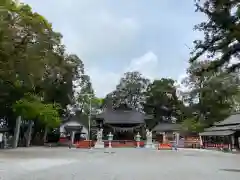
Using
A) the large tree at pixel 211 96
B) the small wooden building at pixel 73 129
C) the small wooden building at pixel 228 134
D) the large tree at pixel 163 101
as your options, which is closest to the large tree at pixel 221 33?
the small wooden building at pixel 228 134

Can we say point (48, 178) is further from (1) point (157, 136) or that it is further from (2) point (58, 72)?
(1) point (157, 136)

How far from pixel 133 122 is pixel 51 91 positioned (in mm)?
13764

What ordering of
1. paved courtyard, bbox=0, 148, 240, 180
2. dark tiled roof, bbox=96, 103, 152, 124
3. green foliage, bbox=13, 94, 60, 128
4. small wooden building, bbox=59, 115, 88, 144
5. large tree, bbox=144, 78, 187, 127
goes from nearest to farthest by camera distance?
1. paved courtyard, bbox=0, 148, 240, 180
2. green foliage, bbox=13, 94, 60, 128
3. dark tiled roof, bbox=96, 103, 152, 124
4. small wooden building, bbox=59, 115, 88, 144
5. large tree, bbox=144, 78, 187, 127

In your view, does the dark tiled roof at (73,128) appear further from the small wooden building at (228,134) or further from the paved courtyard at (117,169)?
the paved courtyard at (117,169)

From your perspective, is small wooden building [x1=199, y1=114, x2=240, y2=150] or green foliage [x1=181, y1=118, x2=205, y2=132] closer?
small wooden building [x1=199, y1=114, x2=240, y2=150]

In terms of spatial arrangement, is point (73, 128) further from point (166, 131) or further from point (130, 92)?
point (130, 92)

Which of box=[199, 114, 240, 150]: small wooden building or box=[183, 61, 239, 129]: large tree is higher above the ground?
box=[183, 61, 239, 129]: large tree

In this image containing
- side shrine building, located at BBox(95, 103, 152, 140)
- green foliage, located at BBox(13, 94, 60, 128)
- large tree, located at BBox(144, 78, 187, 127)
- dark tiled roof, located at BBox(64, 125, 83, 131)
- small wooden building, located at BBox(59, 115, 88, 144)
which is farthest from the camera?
large tree, located at BBox(144, 78, 187, 127)

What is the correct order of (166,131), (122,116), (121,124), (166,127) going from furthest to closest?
(166,127)
(166,131)
(122,116)
(121,124)

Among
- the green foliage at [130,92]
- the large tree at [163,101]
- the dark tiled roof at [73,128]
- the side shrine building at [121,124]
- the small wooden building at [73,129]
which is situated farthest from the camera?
the green foliage at [130,92]

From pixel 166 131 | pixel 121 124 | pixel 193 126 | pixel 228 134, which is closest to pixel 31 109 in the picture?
pixel 121 124

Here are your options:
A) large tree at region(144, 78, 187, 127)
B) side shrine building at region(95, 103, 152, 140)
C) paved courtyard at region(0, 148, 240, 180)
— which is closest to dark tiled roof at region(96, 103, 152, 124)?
side shrine building at region(95, 103, 152, 140)

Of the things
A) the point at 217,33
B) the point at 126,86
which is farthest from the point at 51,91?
the point at 217,33

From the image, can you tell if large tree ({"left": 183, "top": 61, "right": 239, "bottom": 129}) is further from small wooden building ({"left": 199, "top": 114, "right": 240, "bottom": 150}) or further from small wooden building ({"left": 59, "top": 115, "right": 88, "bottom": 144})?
small wooden building ({"left": 59, "top": 115, "right": 88, "bottom": 144})
